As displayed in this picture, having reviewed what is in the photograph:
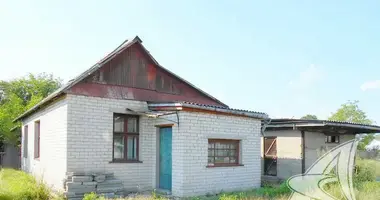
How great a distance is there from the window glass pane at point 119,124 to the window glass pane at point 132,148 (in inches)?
17.5

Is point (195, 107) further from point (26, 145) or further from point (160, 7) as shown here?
point (26, 145)

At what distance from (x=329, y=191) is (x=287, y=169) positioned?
21.4 ft

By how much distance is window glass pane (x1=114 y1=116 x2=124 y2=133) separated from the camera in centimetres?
1170

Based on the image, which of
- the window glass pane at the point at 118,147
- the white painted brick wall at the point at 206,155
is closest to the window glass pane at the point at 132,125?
the window glass pane at the point at 118,147

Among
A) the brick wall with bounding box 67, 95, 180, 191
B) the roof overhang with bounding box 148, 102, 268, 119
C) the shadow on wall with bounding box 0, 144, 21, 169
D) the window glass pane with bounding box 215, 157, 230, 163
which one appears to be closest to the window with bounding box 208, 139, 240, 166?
the window glass pane with bounding box 215, 157, 230, 163

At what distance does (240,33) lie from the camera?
39.8 ft

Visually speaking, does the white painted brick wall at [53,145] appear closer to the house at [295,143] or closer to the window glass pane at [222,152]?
the window glass pane at [222,152]

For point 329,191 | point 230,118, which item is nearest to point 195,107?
point 230,118

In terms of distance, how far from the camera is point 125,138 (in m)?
11.8

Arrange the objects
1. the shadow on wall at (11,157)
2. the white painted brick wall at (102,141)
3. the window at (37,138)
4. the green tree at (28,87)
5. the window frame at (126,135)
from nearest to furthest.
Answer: the white painted brick wall at (102,141) → the window frame at (126,135) → the window at (37,138) → the shadow on wall at (11,157) → the green tree at (28,87)

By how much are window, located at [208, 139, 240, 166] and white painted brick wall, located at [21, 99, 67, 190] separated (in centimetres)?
453

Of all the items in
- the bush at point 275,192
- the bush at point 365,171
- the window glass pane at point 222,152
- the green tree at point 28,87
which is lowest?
the bush at point 275,192

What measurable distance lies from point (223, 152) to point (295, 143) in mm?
4824

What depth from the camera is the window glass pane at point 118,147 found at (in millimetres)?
11586
